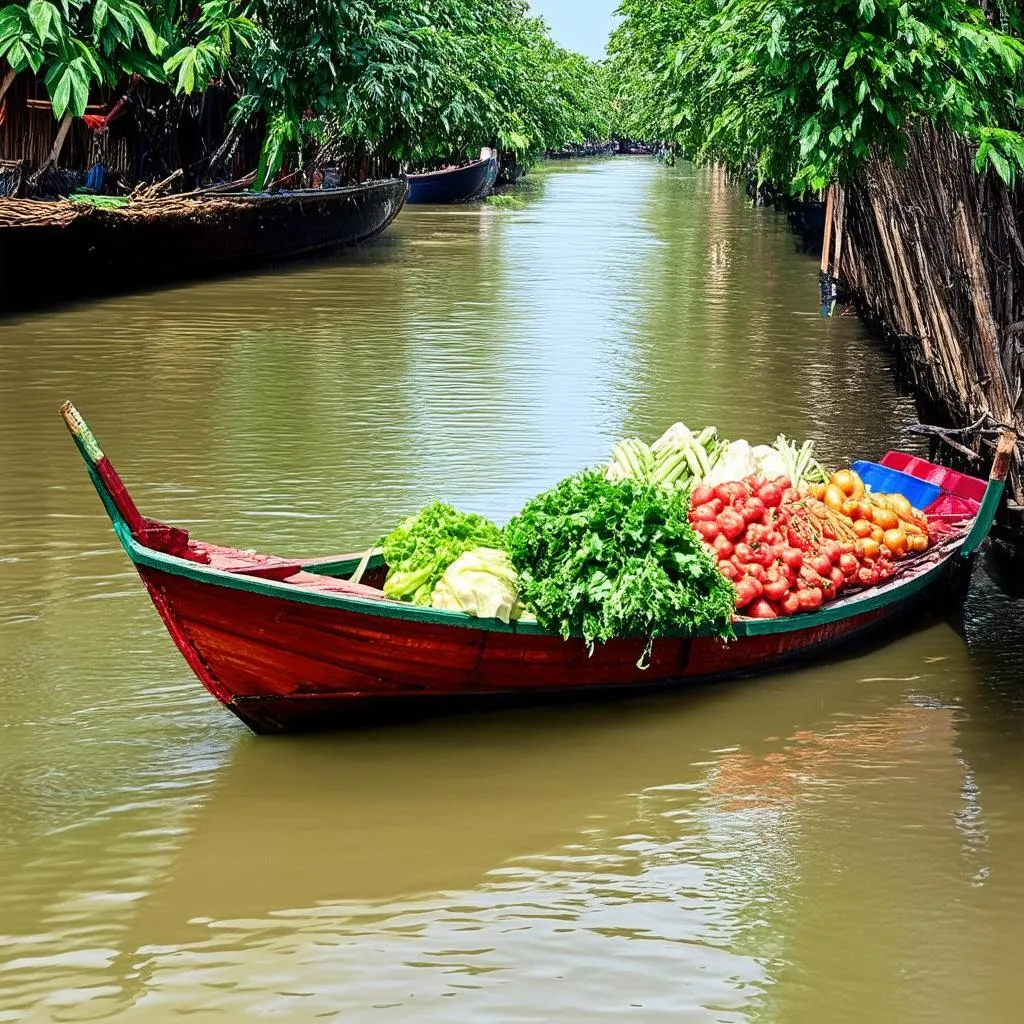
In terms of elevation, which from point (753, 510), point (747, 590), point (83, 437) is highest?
point (83, 437)

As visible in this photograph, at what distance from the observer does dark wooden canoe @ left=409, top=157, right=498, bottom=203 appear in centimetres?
4716

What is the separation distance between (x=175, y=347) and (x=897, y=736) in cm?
1238

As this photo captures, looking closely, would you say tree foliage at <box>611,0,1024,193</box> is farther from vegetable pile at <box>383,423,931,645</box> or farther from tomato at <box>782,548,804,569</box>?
tomato at <box>782,548,804,569</box>

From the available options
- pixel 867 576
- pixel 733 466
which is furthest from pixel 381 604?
pixel 867 576

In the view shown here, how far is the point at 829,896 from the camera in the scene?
5.52 meters

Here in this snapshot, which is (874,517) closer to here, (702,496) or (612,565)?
(702,496)

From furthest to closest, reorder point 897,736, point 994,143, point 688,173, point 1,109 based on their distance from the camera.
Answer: point 688,173 < point 1,109 < point 994,143 < point 897,736

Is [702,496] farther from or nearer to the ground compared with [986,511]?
farther from the ground

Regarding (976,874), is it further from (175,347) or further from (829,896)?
(175,347)

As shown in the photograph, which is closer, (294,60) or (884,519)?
(884,519)

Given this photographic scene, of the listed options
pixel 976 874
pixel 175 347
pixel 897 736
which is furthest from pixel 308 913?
pixel 175 347

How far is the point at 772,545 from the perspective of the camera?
24.0 ft

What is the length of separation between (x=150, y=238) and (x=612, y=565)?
56.4ft

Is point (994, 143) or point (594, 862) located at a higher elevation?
point (994, 143)
